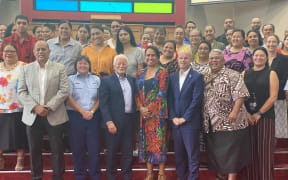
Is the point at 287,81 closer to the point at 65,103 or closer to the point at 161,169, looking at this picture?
the point at 161,169

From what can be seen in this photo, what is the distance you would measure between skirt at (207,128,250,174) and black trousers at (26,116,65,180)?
5.24 ft

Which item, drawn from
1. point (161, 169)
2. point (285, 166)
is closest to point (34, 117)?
point (161, 169)

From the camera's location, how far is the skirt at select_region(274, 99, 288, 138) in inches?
132

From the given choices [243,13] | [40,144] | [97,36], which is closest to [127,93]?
[97,36]

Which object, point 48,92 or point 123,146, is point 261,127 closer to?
point 123,146

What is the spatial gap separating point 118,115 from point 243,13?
24.8 ft

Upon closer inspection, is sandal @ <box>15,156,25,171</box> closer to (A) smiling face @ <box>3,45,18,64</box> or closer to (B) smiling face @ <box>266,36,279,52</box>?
(A) smiling face @ <box>3,45,18,64</box>

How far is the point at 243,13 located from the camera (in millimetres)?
8984

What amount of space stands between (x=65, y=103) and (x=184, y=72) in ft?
4.39

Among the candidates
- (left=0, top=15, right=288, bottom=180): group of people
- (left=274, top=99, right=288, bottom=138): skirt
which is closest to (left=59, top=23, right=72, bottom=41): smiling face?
(left=0, top=15, right=288, bottom=180): group of people

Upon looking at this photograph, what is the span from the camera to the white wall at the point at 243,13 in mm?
7793

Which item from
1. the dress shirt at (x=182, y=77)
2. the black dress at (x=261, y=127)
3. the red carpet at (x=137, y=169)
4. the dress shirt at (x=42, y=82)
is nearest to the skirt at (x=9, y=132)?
the red carpet at (x=137, y=169)

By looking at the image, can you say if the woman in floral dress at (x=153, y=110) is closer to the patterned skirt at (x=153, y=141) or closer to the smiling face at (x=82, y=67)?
the patterned skirt at (x=153, y=141)

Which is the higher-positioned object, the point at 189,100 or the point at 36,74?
the point at 36,74
